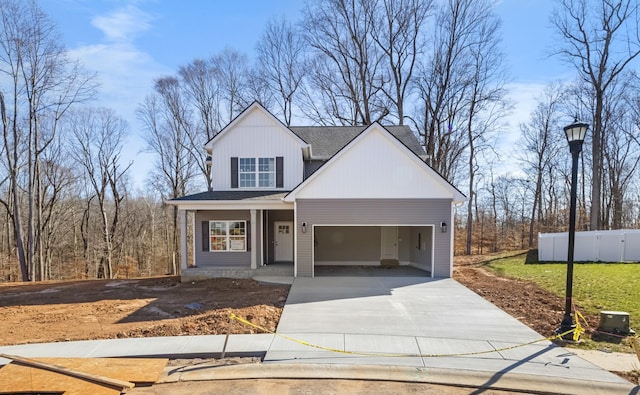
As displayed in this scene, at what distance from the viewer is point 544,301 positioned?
→ 9.26 meters

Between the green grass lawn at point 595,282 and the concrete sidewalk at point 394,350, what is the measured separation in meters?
2.80

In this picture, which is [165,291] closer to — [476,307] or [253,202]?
[253,202]

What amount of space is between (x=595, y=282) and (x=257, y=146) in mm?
13783

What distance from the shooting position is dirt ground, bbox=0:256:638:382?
23.0ft

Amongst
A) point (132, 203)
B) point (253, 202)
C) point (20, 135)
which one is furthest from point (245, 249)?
point (132, 203)

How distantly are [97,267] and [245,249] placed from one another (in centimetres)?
1956

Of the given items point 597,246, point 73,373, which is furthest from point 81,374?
point 597,246

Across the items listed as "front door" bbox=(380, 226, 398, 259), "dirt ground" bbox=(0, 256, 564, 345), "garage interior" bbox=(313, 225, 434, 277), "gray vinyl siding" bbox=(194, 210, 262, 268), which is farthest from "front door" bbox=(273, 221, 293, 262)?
"front door" bbox=(380, 226, 398, 259)

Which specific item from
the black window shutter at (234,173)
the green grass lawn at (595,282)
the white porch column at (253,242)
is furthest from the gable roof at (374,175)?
the green grass lawn at (595,282)

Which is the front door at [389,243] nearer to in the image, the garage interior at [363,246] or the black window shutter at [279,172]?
the garage interior at [363,246]

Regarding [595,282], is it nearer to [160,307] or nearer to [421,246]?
[421,246]

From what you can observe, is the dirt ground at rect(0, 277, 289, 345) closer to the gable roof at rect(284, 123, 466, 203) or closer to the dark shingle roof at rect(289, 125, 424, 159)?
the gable roof at rect(284, 123, 466, 203)

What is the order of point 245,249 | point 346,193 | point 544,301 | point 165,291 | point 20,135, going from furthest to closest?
point 20,135 < point 245,249 < point 346,193 < point 165,291 < point 544,301

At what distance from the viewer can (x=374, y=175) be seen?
1248 cm
